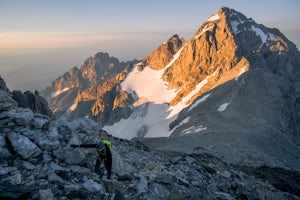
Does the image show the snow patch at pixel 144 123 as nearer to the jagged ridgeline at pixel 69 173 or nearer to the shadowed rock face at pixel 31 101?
the shadowed rock face at pixel 31 101

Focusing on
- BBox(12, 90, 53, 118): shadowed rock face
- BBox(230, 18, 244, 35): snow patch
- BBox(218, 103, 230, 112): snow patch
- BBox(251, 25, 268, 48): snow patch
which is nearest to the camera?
BBox(12, 90, 53, 118): shadowed rock face

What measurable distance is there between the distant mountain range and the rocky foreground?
71.4ft

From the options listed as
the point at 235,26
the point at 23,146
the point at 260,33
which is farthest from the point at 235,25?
the point at 23,146

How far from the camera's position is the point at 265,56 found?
6161 inches

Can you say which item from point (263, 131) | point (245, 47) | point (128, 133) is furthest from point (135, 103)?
point (263, 131)

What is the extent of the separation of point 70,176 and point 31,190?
2221mm

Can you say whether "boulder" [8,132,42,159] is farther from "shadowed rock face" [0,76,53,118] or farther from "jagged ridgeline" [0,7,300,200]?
"shadowed rock face" [0,76,53,118]

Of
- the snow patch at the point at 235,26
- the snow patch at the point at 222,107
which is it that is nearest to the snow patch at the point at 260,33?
the snow patch at the point at 235,26

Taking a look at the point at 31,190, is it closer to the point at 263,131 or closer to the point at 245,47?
the point at 263,131

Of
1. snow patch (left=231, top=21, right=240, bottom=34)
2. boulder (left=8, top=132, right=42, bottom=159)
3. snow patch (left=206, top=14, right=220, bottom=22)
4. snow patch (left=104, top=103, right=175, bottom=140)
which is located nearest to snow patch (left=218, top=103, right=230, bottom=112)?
snow patch (left=104, top=103, right=175, bottom=140)

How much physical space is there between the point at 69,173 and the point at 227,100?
302ft

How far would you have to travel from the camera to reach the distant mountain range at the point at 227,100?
56034 mm

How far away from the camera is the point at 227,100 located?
104 m

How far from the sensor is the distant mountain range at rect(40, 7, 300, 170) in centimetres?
5603
